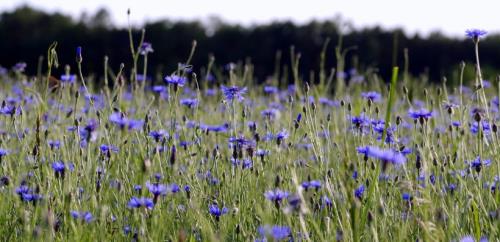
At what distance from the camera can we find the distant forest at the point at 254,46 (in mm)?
11891

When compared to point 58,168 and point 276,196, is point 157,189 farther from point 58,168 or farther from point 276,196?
point 58,168

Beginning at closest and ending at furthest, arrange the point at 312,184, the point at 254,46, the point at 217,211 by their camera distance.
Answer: the point at 217,211 → the point at 312,184 → the point at 254,46

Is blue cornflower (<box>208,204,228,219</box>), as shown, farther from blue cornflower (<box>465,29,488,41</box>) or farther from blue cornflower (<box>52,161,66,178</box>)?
blue cornflower (<box>465,29,488,41</box>)

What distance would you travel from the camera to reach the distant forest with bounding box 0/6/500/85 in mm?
11891

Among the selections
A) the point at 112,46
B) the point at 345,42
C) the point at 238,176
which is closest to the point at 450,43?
the point at 345,42

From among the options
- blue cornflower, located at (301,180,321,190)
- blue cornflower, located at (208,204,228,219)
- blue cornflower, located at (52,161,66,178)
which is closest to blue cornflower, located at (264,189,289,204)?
blue cornflower, located at (208,204,228,219)

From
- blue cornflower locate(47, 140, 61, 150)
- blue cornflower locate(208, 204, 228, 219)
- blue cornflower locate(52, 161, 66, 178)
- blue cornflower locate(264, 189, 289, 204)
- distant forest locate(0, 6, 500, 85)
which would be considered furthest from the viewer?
distant forest locate(0, 6, 500, 85)

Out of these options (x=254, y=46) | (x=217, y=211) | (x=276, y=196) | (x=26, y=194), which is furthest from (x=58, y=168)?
(x=254, y=46)

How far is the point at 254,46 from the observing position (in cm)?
1248

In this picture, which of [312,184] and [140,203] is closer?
[140,203]

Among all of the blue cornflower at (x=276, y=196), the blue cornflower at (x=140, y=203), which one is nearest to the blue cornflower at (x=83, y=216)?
the blue cornflower at (x=140, y=203)

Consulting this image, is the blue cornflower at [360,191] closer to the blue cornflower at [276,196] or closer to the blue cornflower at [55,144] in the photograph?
the blue cornflower at [276,196]

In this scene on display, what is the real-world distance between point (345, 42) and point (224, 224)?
1027cm

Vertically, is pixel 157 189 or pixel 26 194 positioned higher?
pixel 157 189
